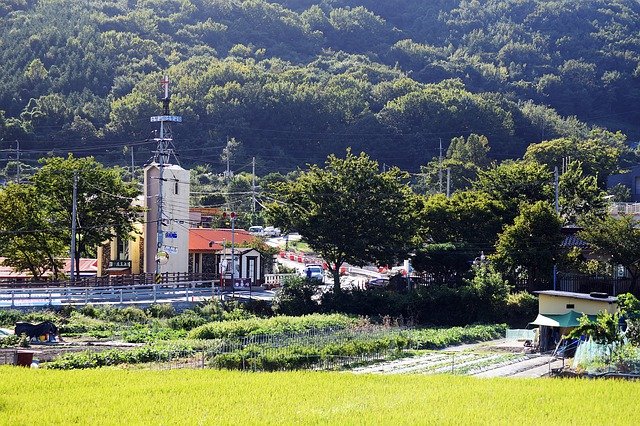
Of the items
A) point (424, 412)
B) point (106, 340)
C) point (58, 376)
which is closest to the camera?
point (424, 412)

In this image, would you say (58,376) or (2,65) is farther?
(2,65)

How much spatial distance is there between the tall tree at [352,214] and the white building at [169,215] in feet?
15.9

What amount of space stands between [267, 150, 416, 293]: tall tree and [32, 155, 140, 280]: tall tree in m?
7.04

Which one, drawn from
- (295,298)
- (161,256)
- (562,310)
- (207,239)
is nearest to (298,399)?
(562,310)

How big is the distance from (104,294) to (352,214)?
38.3 feet

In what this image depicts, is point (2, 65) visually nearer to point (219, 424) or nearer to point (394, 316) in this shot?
point (394, 316)

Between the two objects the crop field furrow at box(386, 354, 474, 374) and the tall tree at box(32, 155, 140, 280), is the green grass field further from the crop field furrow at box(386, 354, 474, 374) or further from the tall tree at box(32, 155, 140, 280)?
the tall tree at box(32, 155, 140, 280)

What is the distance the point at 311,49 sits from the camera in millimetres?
198625

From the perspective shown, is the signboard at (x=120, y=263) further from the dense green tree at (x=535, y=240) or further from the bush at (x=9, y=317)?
the dense green tree at (x=535, y=240)

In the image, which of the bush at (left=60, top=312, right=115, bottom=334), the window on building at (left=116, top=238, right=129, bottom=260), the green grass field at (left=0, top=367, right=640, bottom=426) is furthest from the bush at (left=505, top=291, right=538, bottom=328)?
the window on building at (left=116, top=238, right=129, bottom=260)

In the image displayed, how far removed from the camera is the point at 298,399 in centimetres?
2089

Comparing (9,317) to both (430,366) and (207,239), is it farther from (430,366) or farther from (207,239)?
(207,239)

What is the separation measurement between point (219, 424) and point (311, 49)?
18445cm

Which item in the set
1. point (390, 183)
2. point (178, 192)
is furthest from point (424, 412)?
point (178, 192)
